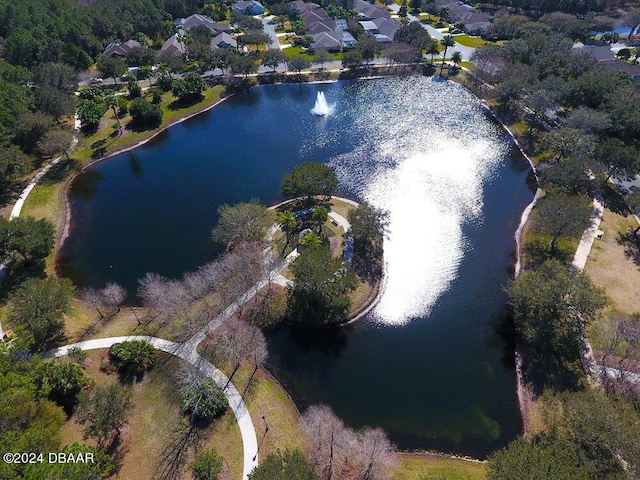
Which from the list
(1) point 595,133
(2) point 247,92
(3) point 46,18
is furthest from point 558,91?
(3) point 46,18

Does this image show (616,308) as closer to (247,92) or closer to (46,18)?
(247,92)

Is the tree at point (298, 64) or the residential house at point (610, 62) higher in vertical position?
the tree at point (298, 64)

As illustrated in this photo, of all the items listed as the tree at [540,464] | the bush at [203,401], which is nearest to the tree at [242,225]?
the bush at [203,401]

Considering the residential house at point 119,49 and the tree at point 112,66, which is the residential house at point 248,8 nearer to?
the residential house at point 119,49

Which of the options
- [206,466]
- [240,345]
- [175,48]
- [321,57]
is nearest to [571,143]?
[240,345]

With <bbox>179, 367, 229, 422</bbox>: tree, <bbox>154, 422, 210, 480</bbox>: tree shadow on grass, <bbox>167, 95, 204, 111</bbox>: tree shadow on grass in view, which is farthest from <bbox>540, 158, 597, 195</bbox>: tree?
<bbox>167, 95, 204, 111</bbox>: tree shadow on grass

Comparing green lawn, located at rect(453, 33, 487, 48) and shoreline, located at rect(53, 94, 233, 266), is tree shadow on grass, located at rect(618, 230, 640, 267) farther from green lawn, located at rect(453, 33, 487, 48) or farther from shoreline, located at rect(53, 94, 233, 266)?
green lawn, located at rect(453, 33, 487, 48)
